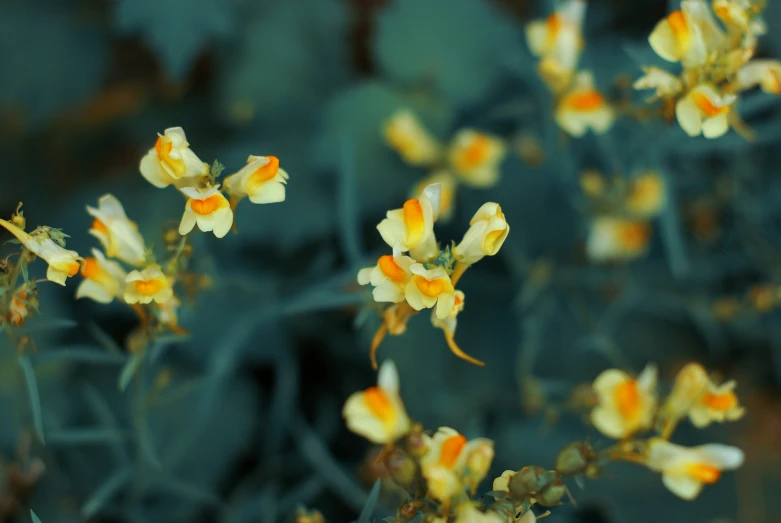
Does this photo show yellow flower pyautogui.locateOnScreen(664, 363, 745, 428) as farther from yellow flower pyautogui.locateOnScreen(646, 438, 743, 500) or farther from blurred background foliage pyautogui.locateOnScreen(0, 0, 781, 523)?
blurred background foliage pyautogui.locateOnScreen(0, 0, 781, 523)

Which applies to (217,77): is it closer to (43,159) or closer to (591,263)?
(43,159)

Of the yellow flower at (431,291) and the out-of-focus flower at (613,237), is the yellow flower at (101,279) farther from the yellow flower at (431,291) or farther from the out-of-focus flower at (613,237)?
the out-of-focus flower at (613,237)

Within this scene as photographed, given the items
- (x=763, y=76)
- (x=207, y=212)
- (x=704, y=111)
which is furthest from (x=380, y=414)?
(x=763, y=76)

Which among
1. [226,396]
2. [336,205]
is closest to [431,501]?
[226,396]

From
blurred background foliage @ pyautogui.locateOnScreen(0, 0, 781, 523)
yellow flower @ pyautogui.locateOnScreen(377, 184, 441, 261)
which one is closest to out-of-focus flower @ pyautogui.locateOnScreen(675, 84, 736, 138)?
blurred background foliage @ pyautogui.locateOnScreen(0, 0, 781, 523)

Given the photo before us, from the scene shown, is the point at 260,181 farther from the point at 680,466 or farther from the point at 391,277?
the point at 680,466

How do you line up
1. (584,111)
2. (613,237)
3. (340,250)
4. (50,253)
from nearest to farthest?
1. (50,253)
2. (584,111)
3. (613,237)
4. (340,250)

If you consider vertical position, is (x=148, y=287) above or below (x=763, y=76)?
below
